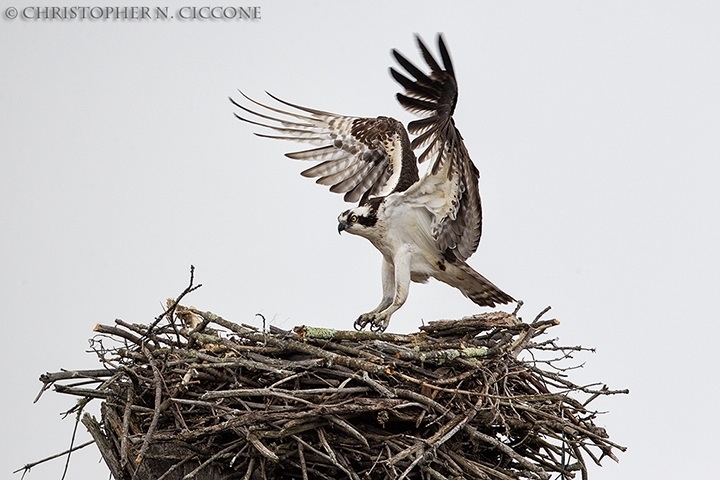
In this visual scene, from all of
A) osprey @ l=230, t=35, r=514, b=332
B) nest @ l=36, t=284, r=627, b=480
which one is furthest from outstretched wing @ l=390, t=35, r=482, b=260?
nest @ l=36, t=284, r=627, b=480

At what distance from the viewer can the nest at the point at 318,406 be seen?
3895 millimetres

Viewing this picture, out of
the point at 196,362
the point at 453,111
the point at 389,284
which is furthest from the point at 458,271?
the point at 196,362

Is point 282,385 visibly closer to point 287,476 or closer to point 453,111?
point 287,476

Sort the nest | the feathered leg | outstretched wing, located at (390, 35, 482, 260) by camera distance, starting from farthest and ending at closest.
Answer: the feathered leg < outstretched wing, located at (390, 35, 482, 260) < the nest

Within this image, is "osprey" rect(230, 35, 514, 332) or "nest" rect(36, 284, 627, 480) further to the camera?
"osprey" rect(230, 35, 514, 332)

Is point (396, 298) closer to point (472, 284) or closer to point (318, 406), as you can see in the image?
point (472, 284)

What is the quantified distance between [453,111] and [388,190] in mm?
985

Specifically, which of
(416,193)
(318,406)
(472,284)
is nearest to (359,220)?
(416,193)

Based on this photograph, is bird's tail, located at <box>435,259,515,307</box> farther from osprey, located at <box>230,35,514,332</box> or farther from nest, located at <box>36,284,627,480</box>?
nest, located at <box>36,284,627,480</box>

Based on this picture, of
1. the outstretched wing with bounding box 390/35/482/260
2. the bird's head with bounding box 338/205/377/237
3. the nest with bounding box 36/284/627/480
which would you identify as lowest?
the nest with bounding box 36/284/627/480

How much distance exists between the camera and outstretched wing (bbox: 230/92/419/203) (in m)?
6.10

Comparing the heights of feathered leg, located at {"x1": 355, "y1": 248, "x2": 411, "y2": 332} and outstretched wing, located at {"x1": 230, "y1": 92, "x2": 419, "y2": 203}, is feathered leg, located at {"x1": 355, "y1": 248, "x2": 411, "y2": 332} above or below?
below

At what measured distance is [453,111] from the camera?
4.80 metres

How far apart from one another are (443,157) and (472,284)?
836mm
